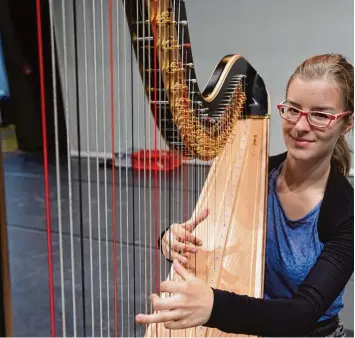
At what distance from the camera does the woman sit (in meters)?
0.68

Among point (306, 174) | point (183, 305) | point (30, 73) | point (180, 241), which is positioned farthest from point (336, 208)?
point (30, 73)

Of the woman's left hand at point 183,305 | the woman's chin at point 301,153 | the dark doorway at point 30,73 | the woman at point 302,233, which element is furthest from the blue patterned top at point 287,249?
the dark doorway at point 30,73

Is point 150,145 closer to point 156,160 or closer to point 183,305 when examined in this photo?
point 156,160

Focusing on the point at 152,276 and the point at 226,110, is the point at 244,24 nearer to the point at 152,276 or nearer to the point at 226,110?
the point at 226,110

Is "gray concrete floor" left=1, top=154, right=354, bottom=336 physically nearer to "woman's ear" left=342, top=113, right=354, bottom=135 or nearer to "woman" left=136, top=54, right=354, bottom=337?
"woman" left=136, top=54, right=354, bottom=337

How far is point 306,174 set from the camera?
3.52ft

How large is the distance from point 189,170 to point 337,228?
346mm

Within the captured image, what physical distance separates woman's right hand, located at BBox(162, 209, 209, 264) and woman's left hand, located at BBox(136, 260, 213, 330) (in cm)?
25

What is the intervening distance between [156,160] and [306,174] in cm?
36

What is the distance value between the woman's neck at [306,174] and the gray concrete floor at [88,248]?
0.21m

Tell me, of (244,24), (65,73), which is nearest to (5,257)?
(65,73)

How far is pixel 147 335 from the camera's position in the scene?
34.5 inches

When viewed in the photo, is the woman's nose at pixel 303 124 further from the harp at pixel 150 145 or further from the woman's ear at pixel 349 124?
the harp at pixel 150 145

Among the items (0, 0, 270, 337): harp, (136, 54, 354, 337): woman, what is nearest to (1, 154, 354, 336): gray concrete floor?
(0, 0, 270, 337): harp
